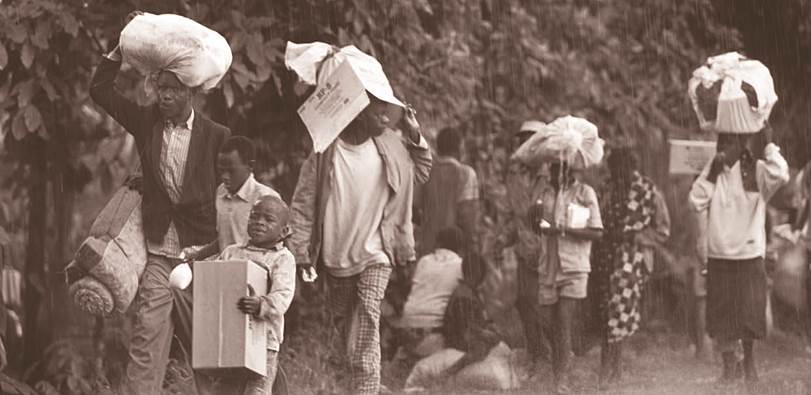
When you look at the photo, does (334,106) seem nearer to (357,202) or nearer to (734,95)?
(357,202)

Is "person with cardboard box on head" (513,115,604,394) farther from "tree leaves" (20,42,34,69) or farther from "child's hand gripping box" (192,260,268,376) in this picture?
"child's hand gripping box" (192,260,268,376)

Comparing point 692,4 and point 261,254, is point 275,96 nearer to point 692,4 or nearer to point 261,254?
point 261,254

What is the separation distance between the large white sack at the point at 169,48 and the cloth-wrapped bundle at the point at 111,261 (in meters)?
0.67

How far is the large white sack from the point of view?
10680mm

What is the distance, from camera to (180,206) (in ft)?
34.8

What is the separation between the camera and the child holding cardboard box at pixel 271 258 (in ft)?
33.3

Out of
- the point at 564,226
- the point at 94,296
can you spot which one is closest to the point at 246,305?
the point at 94,296

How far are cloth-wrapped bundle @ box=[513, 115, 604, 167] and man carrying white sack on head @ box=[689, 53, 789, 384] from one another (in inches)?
27.0

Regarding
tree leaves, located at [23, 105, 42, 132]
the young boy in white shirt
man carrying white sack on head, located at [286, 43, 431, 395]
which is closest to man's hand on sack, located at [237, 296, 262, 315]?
the young boy in white shirt

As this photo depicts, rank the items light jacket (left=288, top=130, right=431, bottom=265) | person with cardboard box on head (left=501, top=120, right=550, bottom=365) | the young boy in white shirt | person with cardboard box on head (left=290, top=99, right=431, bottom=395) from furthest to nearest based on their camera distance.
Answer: person with cardboard box on head (left=501, top=120, right=550, bottom=365) < light jacket (left=288, top=130, right=431, bottom=265) < person with cardboard box on head (left=290, top=99, right=431, bottom=395) < the young boy in white shirt

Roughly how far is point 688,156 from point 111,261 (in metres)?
5.34

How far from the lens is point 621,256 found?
1471 centimetres

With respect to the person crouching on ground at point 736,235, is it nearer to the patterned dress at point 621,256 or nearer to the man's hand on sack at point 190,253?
the patterned dress at point 621,256

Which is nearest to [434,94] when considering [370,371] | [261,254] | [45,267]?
[45,267]
